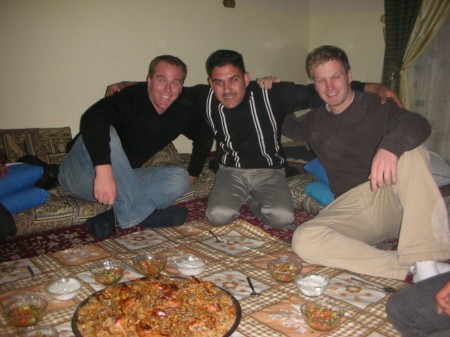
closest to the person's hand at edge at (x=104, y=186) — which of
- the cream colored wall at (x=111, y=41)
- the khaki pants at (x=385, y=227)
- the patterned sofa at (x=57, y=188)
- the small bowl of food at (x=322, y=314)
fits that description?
the patterned sofa at (x=57, y=188)

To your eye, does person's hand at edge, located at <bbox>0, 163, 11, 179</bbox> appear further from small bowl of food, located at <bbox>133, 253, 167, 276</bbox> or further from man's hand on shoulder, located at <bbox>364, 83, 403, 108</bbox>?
man's hand on shoulder, located at <bbox>364, 83, 403, 108</bbox>

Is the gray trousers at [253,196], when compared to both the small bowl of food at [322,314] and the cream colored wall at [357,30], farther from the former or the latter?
the cream colored wall at [357,30]

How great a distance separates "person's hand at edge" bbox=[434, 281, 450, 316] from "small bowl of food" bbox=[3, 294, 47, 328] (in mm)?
1444

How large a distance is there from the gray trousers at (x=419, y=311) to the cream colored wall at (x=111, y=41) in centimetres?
370

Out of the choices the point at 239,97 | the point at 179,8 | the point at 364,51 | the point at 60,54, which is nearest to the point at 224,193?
the point at 239,97

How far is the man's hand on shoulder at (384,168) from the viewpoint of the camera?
176 cm

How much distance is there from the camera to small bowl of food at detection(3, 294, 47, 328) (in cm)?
134

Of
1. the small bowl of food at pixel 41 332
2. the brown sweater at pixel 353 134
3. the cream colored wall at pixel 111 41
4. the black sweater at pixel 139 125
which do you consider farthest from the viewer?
the cream colored wall at pixel 111 41

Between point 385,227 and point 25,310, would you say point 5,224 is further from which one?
point 385,227

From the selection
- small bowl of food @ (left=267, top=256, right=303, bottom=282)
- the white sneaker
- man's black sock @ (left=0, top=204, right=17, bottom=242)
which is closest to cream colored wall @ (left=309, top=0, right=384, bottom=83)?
the white sneaker

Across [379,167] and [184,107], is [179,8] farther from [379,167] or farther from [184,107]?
[379,167]

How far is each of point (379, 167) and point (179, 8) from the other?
365cm

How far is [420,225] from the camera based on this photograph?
1740 millimetres

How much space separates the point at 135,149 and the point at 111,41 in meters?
1.89
